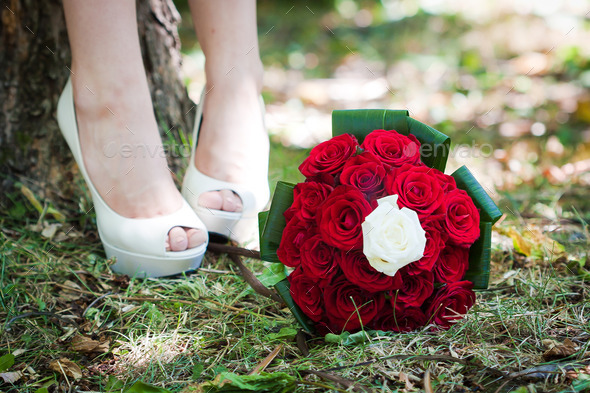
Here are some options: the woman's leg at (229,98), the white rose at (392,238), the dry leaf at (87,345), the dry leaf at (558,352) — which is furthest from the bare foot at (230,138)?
the dry leaf at (558,352)

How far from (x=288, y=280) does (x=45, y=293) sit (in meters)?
0.50

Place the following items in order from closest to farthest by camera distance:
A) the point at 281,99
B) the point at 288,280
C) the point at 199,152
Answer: the point at 288,280, the point at 199,152, the point at 281,99

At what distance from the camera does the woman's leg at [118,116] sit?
3.31 ft

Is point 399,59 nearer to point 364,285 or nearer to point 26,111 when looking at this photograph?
point 26,111

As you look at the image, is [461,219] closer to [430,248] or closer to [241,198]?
[430,248]

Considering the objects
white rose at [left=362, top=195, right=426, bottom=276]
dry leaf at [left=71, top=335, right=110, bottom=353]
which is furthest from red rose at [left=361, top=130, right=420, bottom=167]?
dry leaf at [left=71, top=335, right=110, bottom=353]

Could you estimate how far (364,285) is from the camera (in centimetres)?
77

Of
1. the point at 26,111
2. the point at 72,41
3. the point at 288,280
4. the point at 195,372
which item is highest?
the point at 72,41

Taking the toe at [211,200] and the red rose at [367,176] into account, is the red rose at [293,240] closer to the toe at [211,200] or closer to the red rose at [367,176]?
the red rose at [367,176]

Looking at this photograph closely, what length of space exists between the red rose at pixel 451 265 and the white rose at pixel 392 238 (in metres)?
0.09

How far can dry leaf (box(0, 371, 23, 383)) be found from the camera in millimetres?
776

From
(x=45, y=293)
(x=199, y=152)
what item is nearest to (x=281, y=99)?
(x=199, y=152)

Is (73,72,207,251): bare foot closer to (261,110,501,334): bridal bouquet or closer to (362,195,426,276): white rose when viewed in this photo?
(261,110,501,334): bridal bouquet

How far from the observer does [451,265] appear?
819 mm
